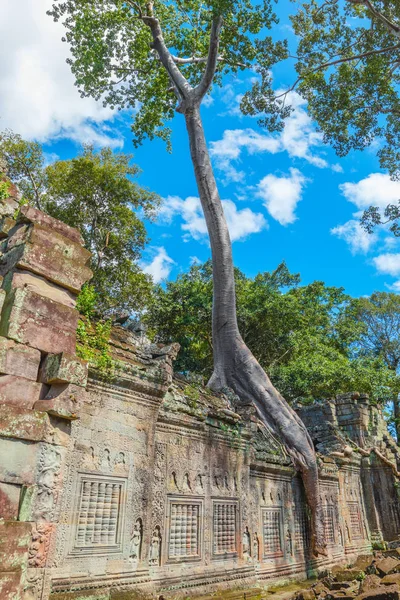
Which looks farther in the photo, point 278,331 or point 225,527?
point 278,331

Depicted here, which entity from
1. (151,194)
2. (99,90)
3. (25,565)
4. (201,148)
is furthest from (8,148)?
(25,565)

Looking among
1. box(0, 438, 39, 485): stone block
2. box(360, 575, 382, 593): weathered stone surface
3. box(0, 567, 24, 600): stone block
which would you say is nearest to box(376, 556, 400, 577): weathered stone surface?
box(360, 575, 382, 593): weathered stone surface

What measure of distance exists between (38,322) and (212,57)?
11416 millimetres

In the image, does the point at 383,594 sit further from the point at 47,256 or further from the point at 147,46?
the point at 147,46

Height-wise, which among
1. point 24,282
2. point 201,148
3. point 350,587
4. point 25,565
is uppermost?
point 201,148

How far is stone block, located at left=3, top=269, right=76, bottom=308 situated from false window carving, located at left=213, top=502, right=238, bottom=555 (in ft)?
13.1

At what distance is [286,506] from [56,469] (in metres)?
6.03

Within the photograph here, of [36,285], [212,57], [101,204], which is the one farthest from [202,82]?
[36,285]

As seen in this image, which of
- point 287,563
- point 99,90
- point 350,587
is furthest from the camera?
point 99,90

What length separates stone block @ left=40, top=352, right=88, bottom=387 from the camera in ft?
10.3

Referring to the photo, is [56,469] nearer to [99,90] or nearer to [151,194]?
[99,90]

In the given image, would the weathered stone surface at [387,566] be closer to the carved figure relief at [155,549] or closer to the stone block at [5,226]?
the carved figure relief at [155,549]

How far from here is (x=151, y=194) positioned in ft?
61.7

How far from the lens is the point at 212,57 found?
1233 cm
